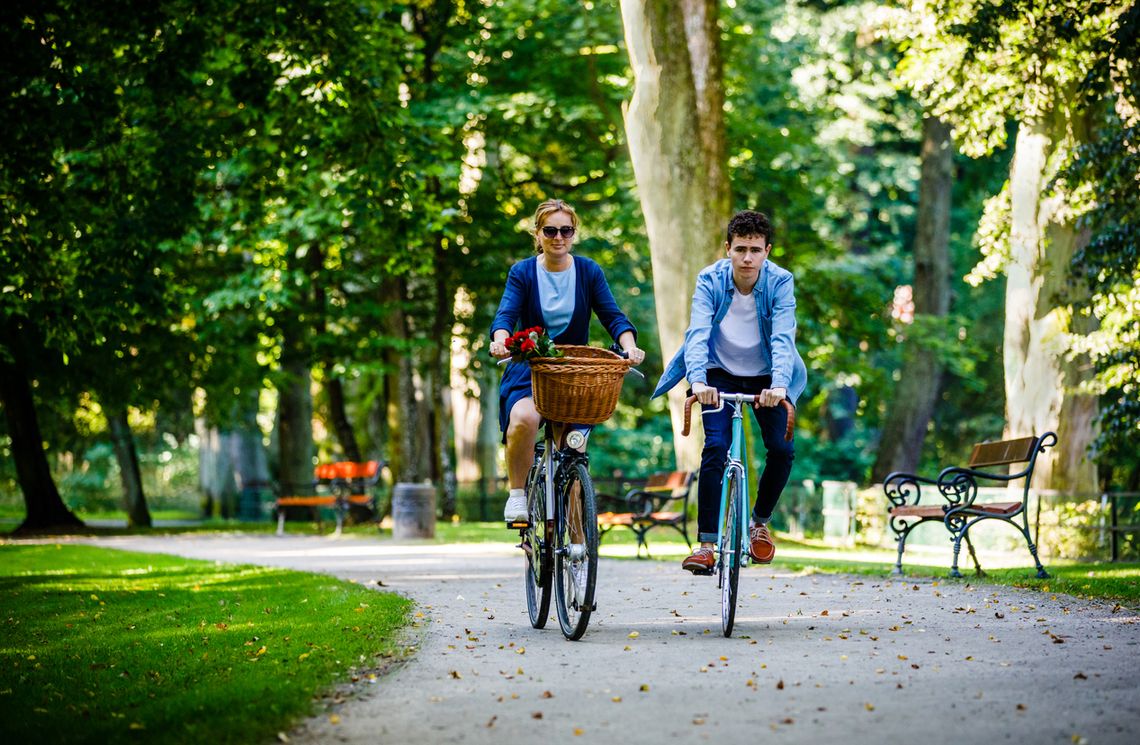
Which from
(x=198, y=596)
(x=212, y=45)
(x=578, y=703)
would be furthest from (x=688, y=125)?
(x=578, y=703)

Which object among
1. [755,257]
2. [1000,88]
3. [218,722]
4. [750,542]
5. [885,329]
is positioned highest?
[1000,88]

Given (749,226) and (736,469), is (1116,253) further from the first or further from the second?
(736,469)

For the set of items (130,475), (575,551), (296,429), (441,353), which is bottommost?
(575,551)

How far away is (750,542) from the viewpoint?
7121 mm

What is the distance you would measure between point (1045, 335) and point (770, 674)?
43.4 ft

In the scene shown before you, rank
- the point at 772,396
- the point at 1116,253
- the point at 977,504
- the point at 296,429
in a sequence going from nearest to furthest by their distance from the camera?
1. the point at 772,396
2. the point at 977,504
3. the point at 1116,253
4. the point at 296,429

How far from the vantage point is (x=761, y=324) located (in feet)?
24.3

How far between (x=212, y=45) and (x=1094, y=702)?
11.4 meters

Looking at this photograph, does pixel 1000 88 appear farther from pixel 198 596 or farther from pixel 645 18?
pixel 198 596

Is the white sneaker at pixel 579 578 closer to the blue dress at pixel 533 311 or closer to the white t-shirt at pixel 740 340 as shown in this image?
the blue dress at pixel 533 311

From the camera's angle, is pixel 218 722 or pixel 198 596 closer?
pixel 218 722

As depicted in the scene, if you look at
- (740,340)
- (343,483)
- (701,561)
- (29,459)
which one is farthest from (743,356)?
(29,459)

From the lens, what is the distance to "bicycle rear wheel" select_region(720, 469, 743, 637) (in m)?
6.85

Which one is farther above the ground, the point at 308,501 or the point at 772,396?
the point at 772,396
